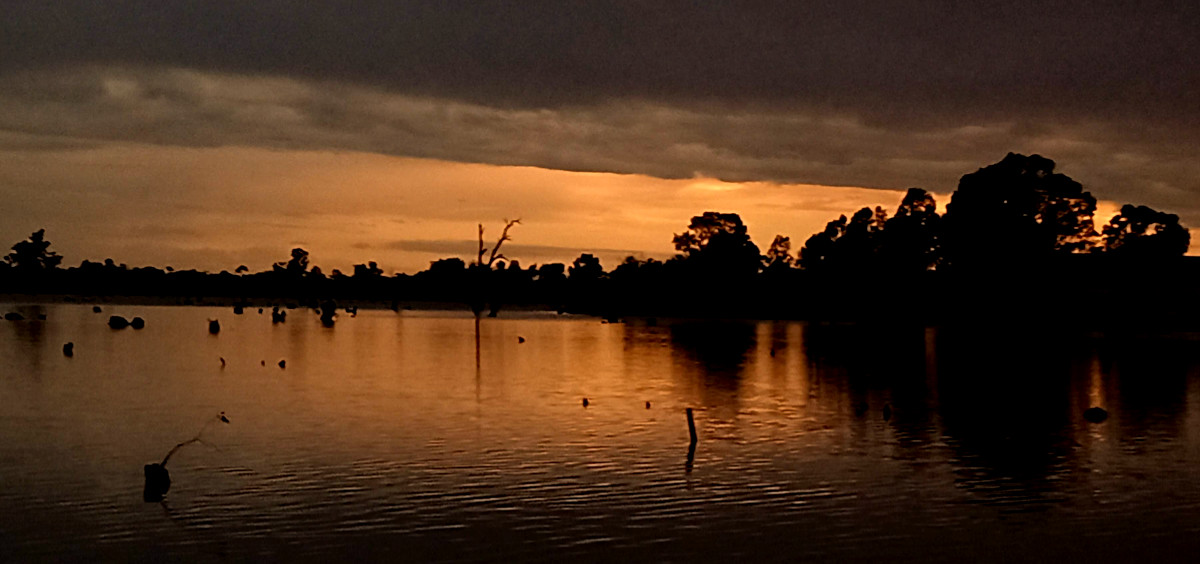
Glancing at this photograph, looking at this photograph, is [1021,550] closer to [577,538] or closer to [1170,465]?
[577,538]

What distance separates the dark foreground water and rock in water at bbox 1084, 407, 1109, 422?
0.38 meters

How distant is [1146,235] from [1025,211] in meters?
15.5

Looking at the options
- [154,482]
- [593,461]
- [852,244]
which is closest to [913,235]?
[852,244]

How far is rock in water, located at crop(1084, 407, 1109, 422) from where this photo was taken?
43.4 meters

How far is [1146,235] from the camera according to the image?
11244cm

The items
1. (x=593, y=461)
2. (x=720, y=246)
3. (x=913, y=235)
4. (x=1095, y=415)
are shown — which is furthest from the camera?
(x=720, y=246)

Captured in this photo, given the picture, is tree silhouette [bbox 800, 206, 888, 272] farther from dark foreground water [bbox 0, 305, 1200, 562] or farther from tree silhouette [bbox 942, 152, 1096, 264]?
dark foreground water [bbox 0, 305, 1200, 562]

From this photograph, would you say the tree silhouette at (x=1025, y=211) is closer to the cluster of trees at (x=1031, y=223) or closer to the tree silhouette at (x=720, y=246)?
the cluster of trees at (x=1031, y=223)

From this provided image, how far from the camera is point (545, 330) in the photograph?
119812mm

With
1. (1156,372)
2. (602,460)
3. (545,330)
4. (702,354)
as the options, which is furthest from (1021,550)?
(545,330)

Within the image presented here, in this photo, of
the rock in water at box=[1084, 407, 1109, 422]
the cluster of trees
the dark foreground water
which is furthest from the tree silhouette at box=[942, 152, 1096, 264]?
the rock in water at box=[1084, 407, 1109, 422]

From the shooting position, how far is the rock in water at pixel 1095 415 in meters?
43.4

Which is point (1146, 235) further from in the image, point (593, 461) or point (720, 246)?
point (593, 461)

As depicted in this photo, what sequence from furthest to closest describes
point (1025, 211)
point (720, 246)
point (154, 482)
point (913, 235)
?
point (720, 246), point (913, 235), point (1025, 211), point (154, 482)
